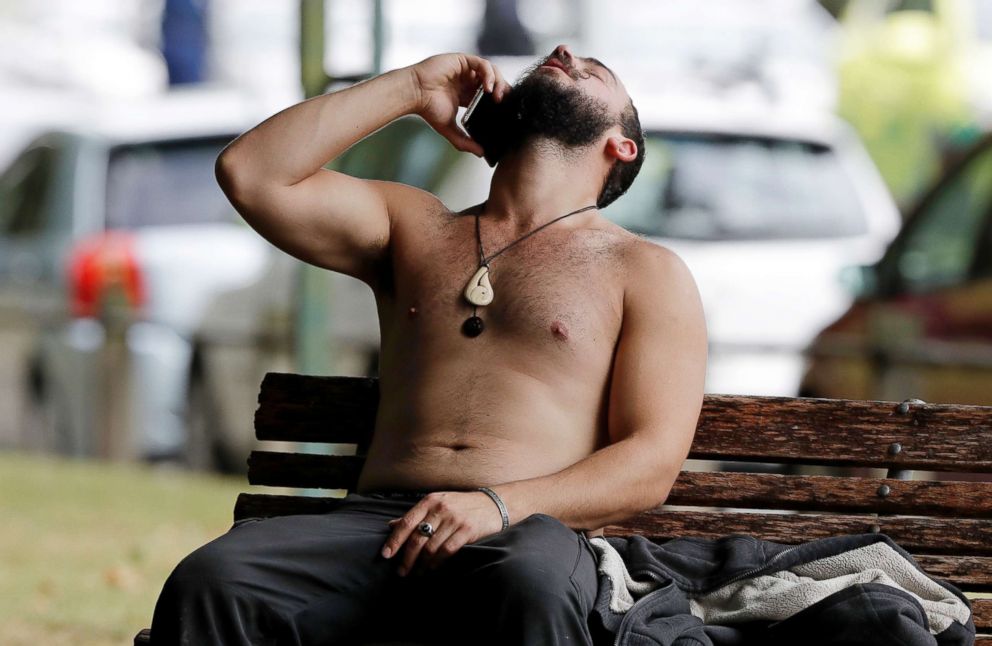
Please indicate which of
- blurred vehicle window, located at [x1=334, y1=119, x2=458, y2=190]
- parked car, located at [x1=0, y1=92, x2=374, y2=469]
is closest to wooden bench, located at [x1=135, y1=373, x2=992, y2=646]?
blurred vehicle window, located at [x1=334, y1=119, x2=458, y2=190]

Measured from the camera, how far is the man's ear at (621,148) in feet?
14.2

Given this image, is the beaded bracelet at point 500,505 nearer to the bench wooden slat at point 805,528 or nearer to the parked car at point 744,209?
the bench wooden slat at point 805,528

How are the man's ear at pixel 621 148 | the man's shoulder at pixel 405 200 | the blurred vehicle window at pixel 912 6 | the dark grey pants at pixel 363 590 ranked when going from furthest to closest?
the blurred vehicle window at pixel 912 6 → the man's ear at pixel 621 148 → the man's shoulder at pixel 405 200 → the dark grey pants at pixel 363 590

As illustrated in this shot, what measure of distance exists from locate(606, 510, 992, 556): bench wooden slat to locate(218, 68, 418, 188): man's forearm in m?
1.12

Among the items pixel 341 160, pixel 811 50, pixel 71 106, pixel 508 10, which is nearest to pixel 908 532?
pixel 341 160

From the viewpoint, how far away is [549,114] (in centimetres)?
428

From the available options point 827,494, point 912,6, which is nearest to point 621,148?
point 827,494

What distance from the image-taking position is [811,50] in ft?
62.4

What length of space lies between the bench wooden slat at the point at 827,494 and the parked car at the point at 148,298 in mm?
5081

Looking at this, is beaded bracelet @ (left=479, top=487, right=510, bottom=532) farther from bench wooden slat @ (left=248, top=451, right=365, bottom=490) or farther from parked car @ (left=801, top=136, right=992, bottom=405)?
parked car @ (left=801, top=136, right=992, bottom=405)

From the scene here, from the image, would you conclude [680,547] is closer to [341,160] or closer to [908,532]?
[908,532]

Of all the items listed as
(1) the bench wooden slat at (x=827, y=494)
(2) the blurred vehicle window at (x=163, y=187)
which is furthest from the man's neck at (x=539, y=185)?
(2) the blurred vehicle window at (x=163, y=187)

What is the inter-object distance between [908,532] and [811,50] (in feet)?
50.2

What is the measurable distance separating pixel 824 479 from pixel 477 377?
937 mm
